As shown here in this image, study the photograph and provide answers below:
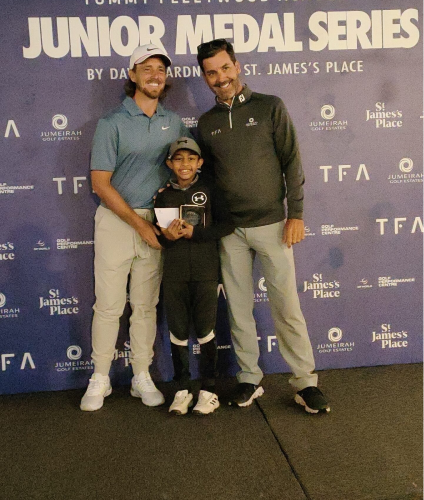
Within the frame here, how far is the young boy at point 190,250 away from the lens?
106 inches

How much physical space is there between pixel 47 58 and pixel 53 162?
0.59m

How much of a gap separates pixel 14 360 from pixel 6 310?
1.02ft

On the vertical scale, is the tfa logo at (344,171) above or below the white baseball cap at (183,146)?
below

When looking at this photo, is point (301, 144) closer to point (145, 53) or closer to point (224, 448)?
point (145, 53)

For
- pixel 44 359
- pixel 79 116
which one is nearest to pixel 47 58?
pixel 79 116

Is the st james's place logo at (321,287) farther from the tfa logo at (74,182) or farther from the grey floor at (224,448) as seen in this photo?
the tfa logo at (74,182)

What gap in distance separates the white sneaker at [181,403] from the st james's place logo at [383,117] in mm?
1961

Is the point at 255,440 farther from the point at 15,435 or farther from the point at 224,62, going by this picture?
the point at 224,62

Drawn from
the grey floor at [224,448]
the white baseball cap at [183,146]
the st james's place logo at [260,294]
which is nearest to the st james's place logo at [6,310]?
the grey floor at [224,448]

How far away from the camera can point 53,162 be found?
3.10 m

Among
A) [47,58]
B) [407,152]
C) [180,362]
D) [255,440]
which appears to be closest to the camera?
[255,440]

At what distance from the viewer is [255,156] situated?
2721 millimetres

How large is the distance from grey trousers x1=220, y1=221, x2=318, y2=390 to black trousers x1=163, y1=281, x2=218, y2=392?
0.46 ft

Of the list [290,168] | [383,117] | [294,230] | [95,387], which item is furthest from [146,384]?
[383,117]
